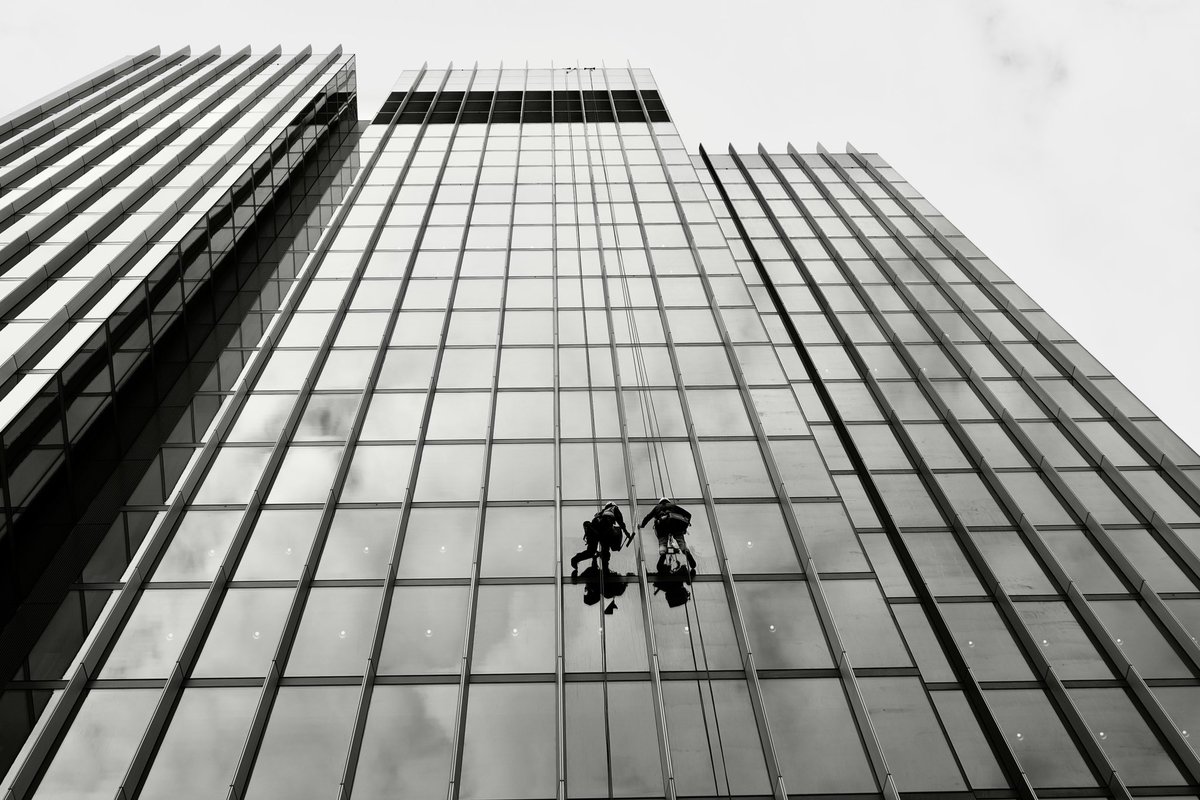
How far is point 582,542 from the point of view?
579 inches

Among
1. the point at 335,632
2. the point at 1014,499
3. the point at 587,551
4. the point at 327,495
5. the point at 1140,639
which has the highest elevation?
the point at 1014,499

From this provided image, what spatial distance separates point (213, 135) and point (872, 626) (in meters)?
31.2

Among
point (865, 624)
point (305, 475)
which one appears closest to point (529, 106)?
point (305, 475)

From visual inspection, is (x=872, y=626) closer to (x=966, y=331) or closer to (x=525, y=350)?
(x=525, y=350)

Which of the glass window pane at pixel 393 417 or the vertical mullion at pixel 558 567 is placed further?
the glass window pane at pixel 393 417

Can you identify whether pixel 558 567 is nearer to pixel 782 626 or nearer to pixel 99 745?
pixel 782 626

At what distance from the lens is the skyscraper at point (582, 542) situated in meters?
11.5

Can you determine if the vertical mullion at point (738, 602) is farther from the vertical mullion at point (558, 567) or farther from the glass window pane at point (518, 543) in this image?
the glass window pane at point (518, 543)

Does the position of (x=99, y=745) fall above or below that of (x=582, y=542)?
below

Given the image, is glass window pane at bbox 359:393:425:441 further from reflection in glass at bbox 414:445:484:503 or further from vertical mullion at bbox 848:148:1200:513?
vertical mullion at bbox 848:148:1200:513

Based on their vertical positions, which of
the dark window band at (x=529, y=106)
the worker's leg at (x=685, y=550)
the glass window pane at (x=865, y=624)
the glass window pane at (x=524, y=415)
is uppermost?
the dark window band at (x=529, y=106)

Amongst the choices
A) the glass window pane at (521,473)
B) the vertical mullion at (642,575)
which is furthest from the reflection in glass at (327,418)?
the vertical mullion at (642,575)

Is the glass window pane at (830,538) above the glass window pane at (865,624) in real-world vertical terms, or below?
above

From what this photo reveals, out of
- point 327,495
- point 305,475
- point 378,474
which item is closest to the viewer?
point 327,495
